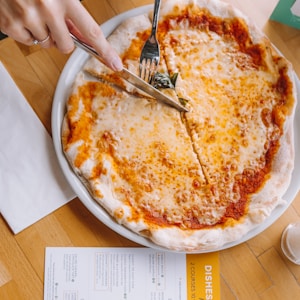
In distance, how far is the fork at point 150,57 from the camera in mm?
1435

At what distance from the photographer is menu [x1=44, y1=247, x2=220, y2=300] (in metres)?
1.40

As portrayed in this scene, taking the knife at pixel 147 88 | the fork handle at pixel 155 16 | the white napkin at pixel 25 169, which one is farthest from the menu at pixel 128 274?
the fork handle at pixel 155 16

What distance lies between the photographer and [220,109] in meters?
1.47

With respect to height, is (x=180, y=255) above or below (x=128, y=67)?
below

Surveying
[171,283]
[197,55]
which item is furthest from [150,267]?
[197,55]

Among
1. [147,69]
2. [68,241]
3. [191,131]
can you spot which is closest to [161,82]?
[147,69]

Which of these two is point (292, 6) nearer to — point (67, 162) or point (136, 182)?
point (136, 182)

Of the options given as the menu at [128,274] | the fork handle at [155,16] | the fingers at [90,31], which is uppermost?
the fingers at [90,31]

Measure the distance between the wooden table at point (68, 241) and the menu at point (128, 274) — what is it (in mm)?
28

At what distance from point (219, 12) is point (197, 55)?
16 centimetres

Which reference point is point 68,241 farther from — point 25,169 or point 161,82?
point 161,82

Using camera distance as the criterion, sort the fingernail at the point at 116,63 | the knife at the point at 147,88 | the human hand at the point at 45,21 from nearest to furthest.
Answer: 1. the human hand at the point at 45,21
2. the fingernail at the point at 116,63
3. the knife at the point at 147,88

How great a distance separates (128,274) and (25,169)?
46 centimetres

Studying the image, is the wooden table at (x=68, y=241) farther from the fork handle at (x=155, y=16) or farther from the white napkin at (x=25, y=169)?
the fork handle at (x=155, y=16)
